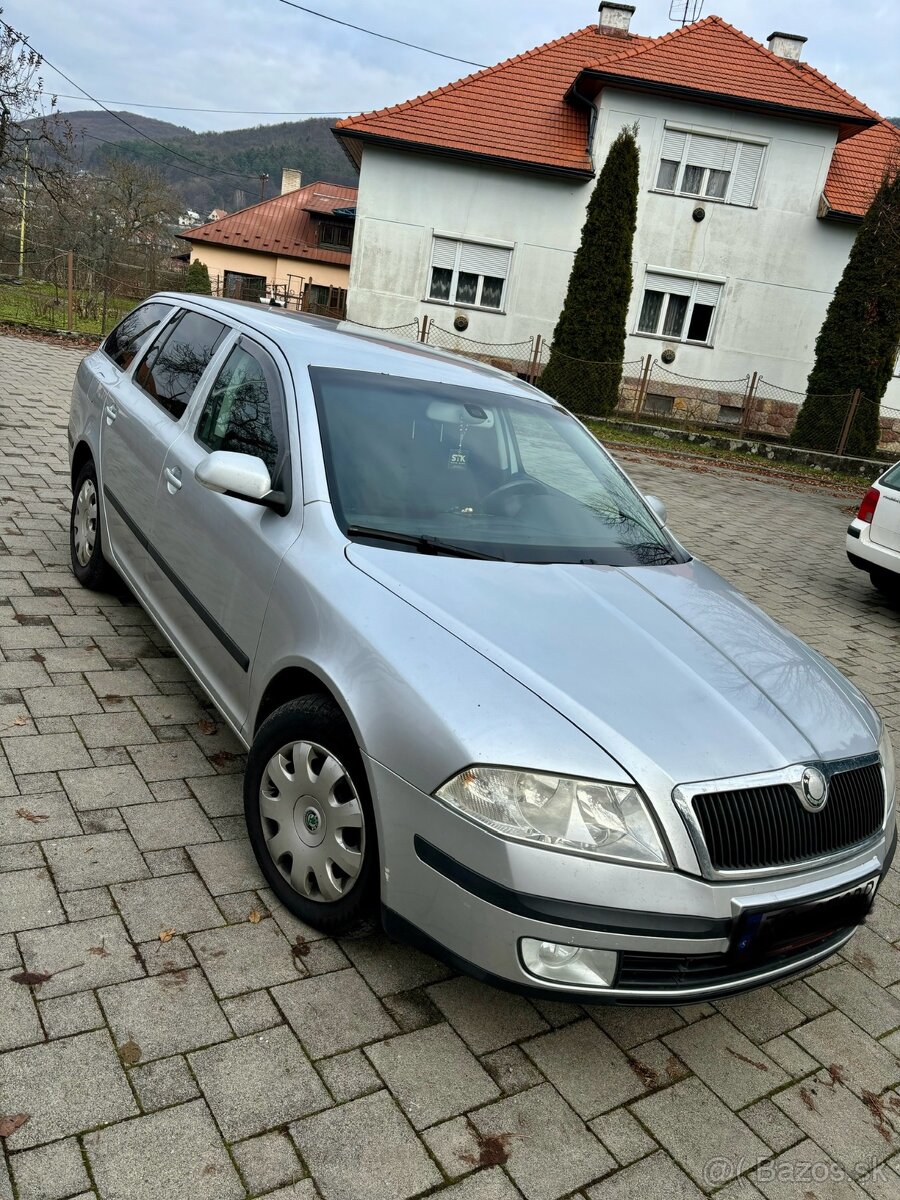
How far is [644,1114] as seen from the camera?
7.80 feet

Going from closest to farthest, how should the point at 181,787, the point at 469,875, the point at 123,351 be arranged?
the point at 469,875, the point at 181,787, the point at 123,351

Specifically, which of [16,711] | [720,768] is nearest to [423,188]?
[16,711]

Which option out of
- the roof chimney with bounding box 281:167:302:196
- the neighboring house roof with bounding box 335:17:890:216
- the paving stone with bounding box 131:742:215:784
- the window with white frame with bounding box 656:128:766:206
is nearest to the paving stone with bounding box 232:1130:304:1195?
the paving stone with bounding box 131:742:215:784

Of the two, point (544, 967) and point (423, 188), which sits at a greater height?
point (423, 188)

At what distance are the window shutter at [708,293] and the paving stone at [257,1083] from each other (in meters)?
22.4

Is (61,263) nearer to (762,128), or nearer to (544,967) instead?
(762,128)

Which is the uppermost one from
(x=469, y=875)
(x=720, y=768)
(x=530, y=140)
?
(x=530, y=140)

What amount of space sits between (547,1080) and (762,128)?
23.4 m

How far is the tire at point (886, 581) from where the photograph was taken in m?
7.77

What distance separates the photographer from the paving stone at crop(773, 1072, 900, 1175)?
2361 mm

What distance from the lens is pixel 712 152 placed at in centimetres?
2152

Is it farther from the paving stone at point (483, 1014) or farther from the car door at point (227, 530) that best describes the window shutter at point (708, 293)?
the paving stone at point (483, 1014)

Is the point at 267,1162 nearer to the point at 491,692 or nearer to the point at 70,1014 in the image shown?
the point at 70,1014

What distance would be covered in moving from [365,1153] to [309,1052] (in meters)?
0.32
